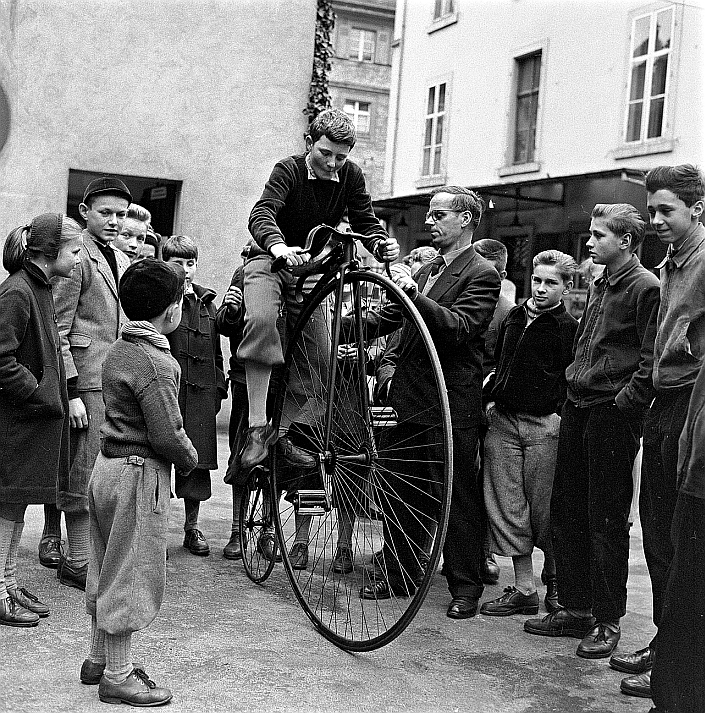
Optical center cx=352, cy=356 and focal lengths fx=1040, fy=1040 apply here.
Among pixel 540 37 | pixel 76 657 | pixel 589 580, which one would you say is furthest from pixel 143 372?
pixel 540 37

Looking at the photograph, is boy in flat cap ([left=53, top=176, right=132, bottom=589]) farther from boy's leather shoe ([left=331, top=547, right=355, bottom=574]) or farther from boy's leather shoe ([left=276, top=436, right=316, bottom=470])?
boy's leather shoe ([left=331, top=547, right=355, bottom=574])

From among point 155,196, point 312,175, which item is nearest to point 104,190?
point 312,175

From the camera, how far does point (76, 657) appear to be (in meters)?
3.98

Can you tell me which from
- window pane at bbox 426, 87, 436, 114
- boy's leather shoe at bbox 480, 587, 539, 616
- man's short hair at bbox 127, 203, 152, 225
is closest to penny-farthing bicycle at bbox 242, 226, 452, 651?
boy's leather shoe at bbox 480, 587, 539, 616

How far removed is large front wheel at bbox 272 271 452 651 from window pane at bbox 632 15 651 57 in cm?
1061

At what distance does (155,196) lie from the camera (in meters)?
10.0

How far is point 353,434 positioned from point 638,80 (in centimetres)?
1152

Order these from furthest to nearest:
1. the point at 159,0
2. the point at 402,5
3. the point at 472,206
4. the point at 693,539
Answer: the point at 402,5, the point at 159,0, the point at 472,206, the point at 693,539

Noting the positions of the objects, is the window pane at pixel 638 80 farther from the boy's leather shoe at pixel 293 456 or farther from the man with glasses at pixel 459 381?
the boy's leather shoe at pixel 293 456

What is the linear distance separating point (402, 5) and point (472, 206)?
58.1 feet

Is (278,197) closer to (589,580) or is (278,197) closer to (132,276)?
(132,276)

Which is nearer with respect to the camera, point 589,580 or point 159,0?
point 589,580

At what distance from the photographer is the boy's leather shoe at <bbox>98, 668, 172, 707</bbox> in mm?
3525

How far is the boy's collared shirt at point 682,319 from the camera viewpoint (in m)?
3.84
